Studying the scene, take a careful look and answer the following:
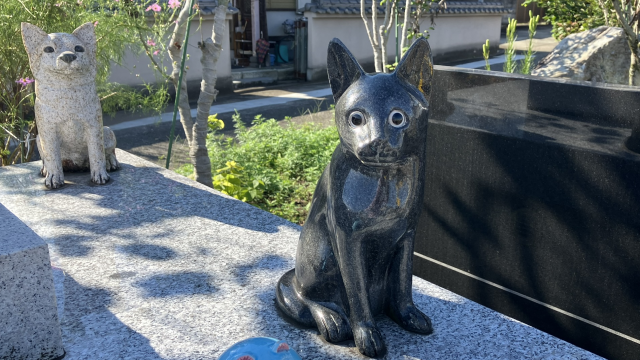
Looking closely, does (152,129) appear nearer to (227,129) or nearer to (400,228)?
(227,129)

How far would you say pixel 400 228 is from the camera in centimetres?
193

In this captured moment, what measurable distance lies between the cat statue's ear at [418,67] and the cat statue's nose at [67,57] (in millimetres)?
2543

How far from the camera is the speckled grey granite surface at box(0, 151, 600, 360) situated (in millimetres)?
2131

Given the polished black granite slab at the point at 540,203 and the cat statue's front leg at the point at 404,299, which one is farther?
the polished black granite slab at the point at 540,203

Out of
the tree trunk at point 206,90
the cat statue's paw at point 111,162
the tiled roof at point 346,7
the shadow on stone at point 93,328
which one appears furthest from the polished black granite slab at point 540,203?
the tiled roof at point 346,7

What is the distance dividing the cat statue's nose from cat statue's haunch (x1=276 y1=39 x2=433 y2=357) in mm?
2281

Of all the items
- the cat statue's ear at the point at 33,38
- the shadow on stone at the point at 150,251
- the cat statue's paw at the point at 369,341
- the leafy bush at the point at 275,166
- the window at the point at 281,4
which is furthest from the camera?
the window at the point at 281,4

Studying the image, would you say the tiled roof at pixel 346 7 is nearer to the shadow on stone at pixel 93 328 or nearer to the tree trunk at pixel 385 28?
the tree trunk at pixel 385 28

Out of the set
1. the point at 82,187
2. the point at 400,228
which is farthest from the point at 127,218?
the point at 400,228

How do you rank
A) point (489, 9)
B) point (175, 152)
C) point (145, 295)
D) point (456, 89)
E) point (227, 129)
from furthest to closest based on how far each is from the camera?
point (489, 9) < point (227, 129) < point (175, 152) < point (456, 89) < point (145, 295)

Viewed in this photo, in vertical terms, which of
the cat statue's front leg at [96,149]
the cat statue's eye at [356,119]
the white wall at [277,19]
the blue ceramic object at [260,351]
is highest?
the white wall at [277,19]

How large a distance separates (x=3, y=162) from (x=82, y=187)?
1.53 metres

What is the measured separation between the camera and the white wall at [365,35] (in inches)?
478

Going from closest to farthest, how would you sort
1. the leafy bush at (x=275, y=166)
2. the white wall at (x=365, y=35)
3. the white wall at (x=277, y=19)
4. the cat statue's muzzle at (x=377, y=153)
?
the cat statue's muzzle at (x=377, y=153)
the leafy bush at (x=275, y=166)
the white wall at (x=365, y=35)
the white wall at (x=277, y=19)
